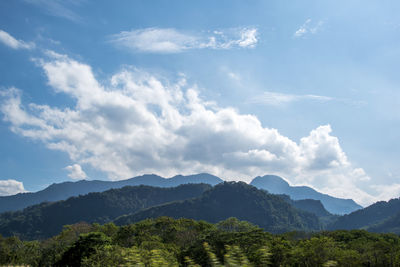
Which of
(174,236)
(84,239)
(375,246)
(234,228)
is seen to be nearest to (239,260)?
(84,239)

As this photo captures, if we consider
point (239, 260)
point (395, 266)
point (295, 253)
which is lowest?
point (395, 266)

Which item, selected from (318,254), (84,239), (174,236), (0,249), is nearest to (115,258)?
(84,239)

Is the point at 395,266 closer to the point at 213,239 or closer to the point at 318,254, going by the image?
the point at 318,254

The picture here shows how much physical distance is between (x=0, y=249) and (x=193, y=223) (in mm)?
48136

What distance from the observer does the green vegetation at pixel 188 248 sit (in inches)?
Answer: 1475

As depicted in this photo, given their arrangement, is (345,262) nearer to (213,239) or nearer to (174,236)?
(213,239)

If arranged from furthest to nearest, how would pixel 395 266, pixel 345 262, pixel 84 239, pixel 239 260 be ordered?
pixel 84 239
pixel 395 266
pixel 345 262
pixel 239 260

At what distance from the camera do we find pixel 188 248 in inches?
2208

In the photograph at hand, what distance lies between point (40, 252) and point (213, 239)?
4338 cm

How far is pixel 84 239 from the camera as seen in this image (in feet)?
176

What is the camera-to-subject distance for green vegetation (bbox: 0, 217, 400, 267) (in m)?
37.5

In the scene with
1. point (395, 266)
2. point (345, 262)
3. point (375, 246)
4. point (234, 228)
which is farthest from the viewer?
point (234, 228)

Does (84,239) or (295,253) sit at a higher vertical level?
(84,239)

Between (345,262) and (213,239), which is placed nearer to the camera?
(345,262)
